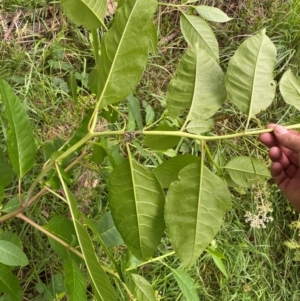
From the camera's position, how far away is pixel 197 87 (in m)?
0.72

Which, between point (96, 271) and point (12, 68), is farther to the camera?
point (12, 68)

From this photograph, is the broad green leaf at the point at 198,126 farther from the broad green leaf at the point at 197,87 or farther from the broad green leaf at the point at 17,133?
the broad green leaf at the point at 17,133

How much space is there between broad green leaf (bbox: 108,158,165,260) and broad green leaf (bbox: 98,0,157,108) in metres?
0.12

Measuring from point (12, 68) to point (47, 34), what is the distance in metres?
0.21

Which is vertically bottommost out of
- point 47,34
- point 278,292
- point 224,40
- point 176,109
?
point 278,292

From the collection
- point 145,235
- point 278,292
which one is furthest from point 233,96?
point 278,292

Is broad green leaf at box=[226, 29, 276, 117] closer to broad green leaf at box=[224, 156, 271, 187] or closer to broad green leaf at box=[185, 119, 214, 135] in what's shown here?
broad green leaf at box=[185, 119, 214, 135]

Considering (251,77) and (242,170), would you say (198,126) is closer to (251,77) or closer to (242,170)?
(251,77)

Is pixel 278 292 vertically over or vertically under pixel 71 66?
under

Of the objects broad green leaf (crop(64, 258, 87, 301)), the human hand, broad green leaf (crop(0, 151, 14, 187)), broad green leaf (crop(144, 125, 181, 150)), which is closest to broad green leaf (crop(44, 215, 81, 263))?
broad green leaf (crop(64, 258, 87, 301))

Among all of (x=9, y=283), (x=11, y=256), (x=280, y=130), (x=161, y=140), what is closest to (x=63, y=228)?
(x=11, y=256)

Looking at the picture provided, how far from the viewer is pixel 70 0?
2.48ft

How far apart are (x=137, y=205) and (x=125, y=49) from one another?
0.25 metres

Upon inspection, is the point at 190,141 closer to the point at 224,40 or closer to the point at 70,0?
the point at 224,40
